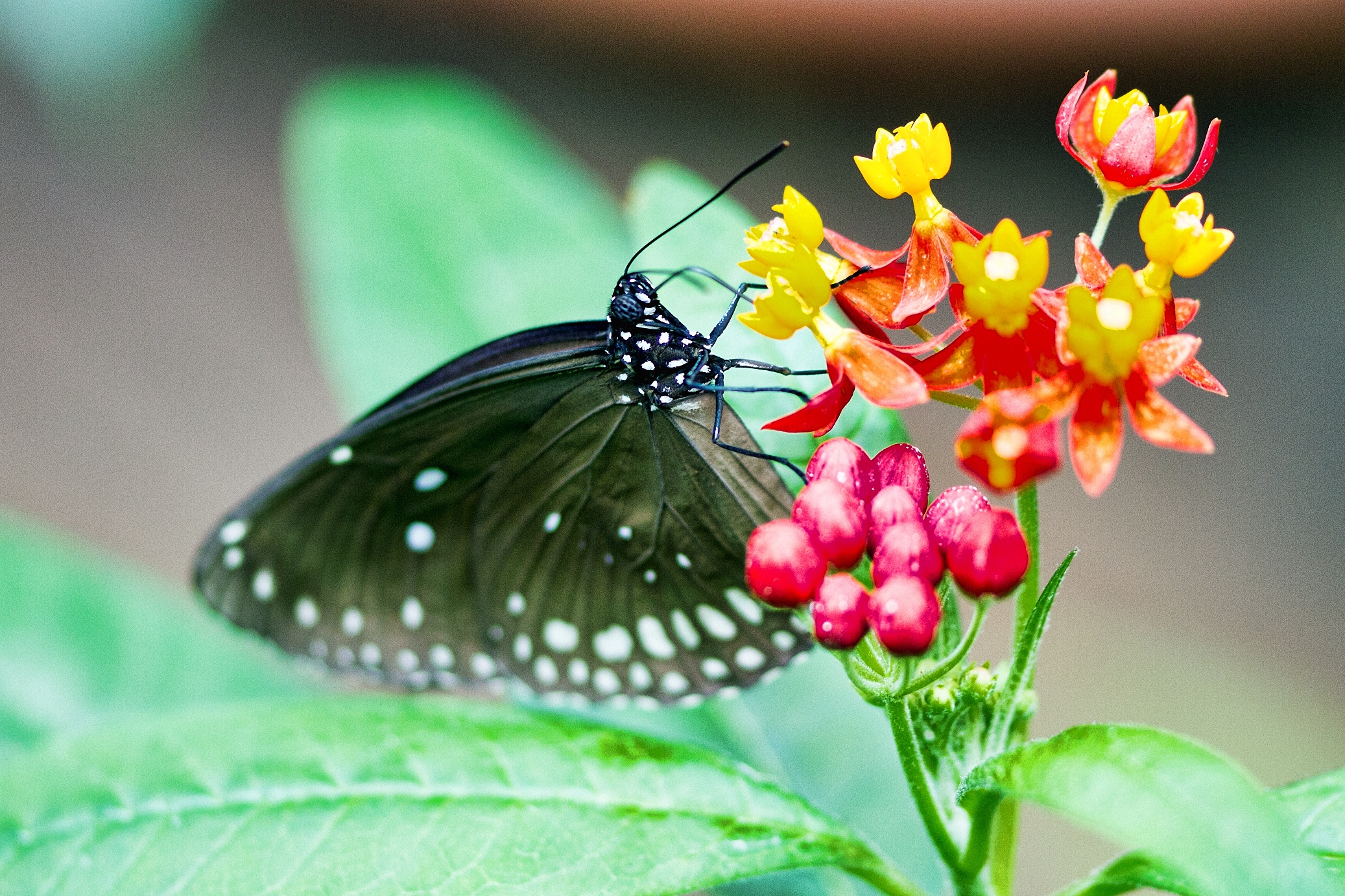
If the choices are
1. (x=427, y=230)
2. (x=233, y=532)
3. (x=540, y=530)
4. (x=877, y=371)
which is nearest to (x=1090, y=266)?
(x=877, y=371)

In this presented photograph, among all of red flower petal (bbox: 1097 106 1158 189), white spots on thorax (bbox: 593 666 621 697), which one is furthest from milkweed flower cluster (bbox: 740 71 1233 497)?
white spots on thorax (bbox: 593 666 621 697)

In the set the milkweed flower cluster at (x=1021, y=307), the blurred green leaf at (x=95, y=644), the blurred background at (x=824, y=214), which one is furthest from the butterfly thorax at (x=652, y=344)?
the blurred background at (x=824, y=214)

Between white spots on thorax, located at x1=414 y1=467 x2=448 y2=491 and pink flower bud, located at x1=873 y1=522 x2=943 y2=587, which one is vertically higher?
white spots on thorax, located at x1=414 y1=467 x2=448 y2=491

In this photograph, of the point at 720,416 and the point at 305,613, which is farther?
the point at 305,613

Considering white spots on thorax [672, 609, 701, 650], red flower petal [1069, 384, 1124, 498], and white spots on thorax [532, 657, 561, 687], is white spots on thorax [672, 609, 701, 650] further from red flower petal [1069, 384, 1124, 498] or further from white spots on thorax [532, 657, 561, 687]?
red flower petal [1069, 384, 1124, 498]

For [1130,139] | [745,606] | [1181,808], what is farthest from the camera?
[745,606]

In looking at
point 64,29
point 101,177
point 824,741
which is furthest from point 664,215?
point 101,177

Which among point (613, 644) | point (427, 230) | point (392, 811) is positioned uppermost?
point (427, 230)

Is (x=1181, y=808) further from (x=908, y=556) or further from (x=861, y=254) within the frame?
(x=861, y=254)
